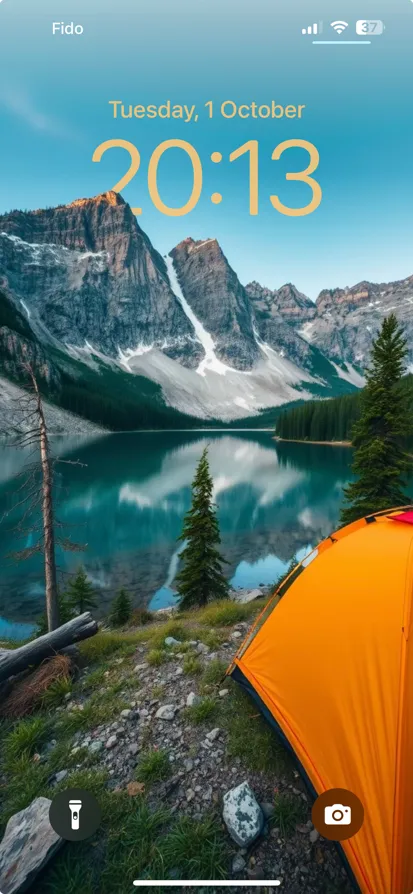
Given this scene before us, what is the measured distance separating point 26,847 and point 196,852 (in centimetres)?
111

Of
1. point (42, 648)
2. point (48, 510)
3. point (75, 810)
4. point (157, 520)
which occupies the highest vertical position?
point (48, 510)

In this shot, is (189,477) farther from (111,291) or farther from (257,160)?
(111,291)

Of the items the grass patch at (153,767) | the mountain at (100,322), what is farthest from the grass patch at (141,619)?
the mountain at (100,322)

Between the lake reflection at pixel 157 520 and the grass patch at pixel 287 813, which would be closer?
the grass patch at pixel 287 813

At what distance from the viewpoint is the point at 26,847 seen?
2.21 m

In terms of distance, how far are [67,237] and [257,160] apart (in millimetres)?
178624

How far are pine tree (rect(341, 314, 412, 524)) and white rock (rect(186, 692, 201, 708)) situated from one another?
324 inches

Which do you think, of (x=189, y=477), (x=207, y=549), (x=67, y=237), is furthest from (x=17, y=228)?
(x=207, y=549)

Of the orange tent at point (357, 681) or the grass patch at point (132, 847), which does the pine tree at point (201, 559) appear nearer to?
the orange tent at point (357, 681)

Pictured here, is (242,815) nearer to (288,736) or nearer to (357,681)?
(288,736)

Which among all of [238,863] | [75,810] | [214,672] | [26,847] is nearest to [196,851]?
[238,863]

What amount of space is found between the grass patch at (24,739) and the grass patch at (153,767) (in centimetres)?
119

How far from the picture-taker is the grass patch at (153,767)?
2.98 meters

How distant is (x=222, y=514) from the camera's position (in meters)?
→ 26.3
